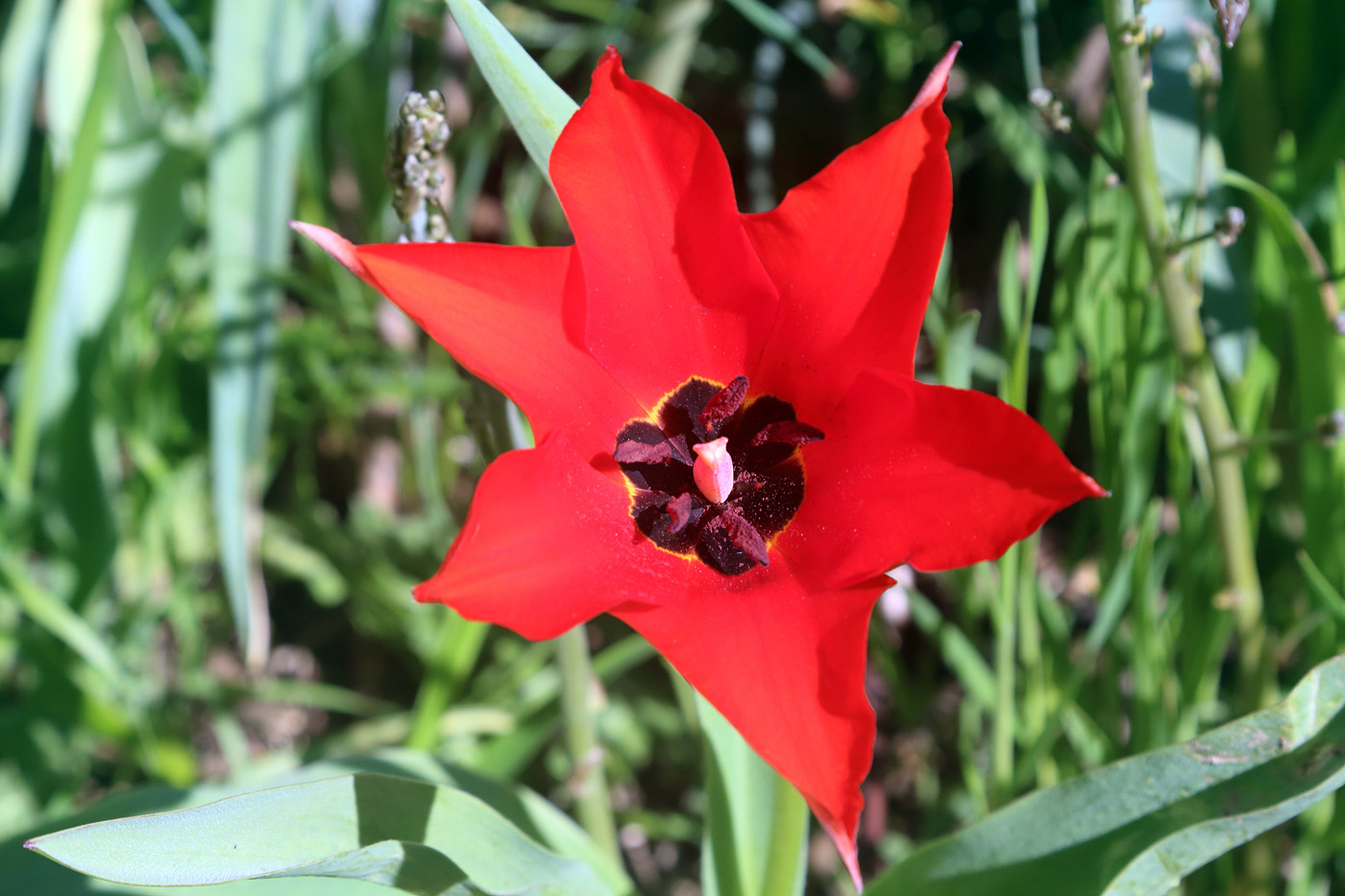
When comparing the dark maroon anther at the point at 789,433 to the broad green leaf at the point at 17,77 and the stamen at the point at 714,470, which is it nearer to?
the stamen at the point at 714,470

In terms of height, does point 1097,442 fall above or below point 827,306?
below

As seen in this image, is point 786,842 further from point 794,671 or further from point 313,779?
point 313,779

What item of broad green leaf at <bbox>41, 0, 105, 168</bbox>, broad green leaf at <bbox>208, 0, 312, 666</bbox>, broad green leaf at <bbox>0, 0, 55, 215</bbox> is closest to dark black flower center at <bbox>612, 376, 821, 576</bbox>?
broad green leaf at <bbox>208, 0, 312, 666</bbox>

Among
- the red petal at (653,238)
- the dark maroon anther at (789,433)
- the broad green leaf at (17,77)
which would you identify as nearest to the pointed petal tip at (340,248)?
the red petal at (653,238)

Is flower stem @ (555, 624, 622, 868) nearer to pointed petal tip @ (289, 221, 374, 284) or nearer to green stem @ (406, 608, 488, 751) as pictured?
green stem @ (406, 608, 488, 751)

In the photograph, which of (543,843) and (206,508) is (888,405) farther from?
(206,508)

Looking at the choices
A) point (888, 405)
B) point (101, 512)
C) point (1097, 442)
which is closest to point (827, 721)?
point (888, 405)
